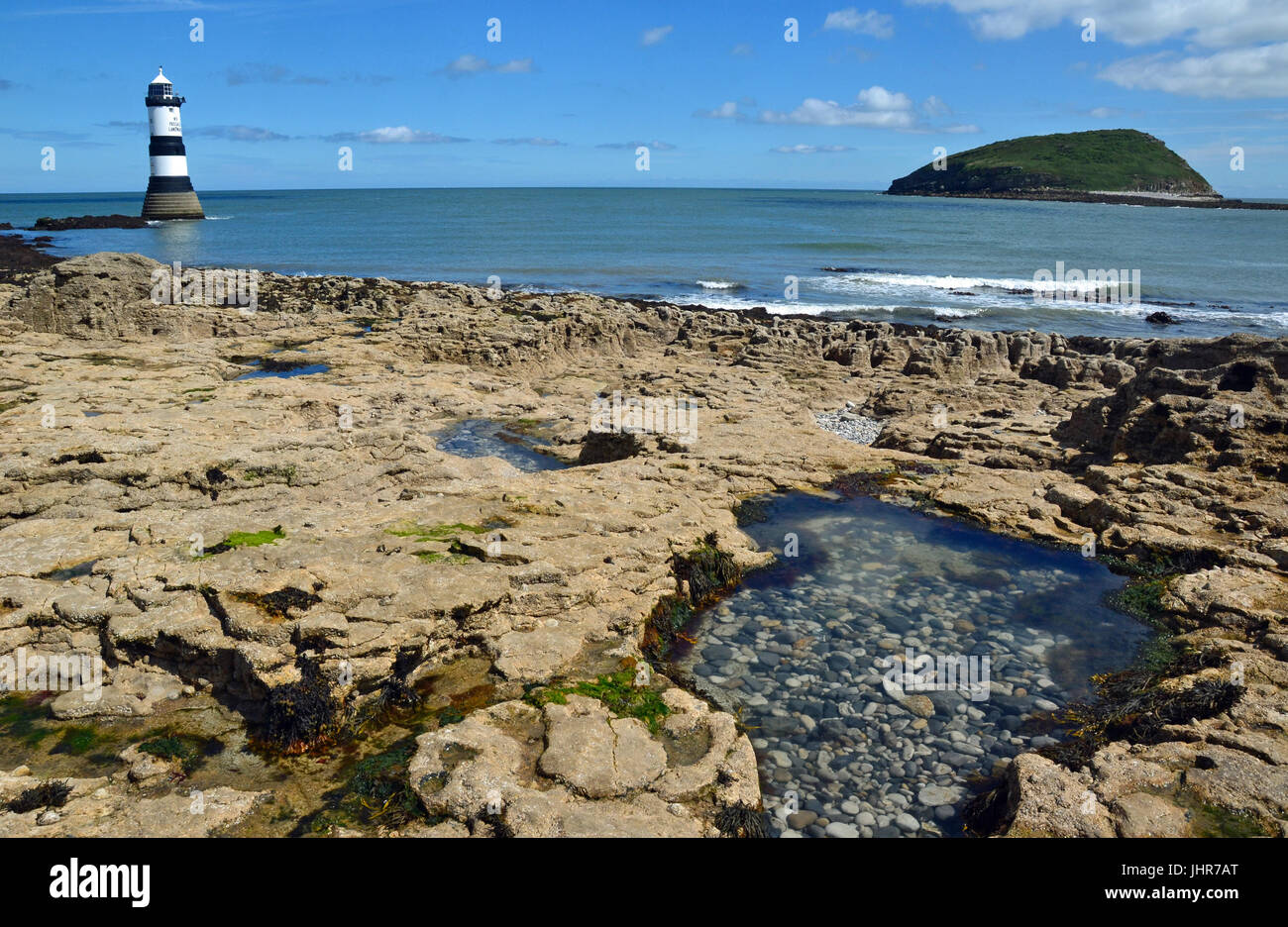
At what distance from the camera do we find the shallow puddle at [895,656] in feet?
22.2

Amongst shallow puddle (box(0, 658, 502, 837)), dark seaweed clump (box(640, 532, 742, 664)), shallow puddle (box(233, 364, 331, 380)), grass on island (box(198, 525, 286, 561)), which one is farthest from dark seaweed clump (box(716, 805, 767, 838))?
shallow puddle (box(233, 364, 331, 380))

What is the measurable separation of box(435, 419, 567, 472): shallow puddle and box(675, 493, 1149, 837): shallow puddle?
5.08 m

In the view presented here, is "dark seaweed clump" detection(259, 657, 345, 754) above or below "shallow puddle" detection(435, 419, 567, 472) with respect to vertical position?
below

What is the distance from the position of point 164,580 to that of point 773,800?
632 centimetres

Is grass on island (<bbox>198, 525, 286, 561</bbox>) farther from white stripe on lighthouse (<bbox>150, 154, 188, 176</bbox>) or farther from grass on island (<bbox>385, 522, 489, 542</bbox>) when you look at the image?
white stripe on lighthouse (<bbox>150, 154, 188, 176</bbox>)

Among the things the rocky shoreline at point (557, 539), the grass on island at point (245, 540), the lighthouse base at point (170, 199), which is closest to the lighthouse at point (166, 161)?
the lighthouse base at point (170, 199)

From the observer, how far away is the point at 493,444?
53.3 feet

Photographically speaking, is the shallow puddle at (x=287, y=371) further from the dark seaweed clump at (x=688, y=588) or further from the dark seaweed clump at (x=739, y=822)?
the dark seaweed clump at (x=739, y=822)

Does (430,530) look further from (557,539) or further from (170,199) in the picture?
(170,199)

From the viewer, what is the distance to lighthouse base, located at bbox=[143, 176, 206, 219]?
333ft

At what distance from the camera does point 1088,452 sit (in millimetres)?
Answer: 14312

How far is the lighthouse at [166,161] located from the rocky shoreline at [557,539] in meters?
90.5
